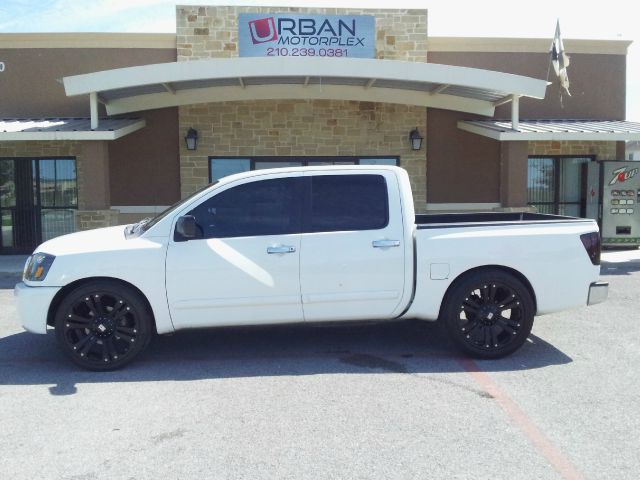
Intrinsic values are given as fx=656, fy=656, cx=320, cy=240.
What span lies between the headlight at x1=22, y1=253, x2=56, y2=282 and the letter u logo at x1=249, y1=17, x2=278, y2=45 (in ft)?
31.5

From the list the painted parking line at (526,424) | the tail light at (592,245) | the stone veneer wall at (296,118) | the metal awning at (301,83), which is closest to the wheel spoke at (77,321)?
the painted parking line at (526,424)

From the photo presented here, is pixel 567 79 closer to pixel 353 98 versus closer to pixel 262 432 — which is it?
pixel 353 98


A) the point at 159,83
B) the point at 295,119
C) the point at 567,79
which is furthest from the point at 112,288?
the point at 567,79

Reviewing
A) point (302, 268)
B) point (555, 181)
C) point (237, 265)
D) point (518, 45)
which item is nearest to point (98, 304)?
point (237, 265)

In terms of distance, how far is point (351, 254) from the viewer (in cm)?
609

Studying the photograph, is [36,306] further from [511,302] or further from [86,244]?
[511,302]

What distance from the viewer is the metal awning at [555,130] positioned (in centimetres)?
1286

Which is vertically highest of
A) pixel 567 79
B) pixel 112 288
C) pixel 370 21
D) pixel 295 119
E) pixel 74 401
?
pixel 370 21

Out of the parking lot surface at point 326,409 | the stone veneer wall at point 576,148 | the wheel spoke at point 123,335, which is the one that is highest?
the stone veneer wall at point 576,148

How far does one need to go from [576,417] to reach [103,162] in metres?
10.4

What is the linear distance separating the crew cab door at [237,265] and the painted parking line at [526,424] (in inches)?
67.0

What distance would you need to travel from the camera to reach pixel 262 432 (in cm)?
454

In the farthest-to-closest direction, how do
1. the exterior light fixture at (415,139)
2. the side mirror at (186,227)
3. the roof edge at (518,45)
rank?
the roof edge at (518,45) < the exterior light fixture at (415,139) < the side mirror at (186,227)

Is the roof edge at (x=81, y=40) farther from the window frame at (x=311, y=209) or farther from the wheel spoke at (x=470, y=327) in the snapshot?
the wheel spoke at (x=470, y=327)
